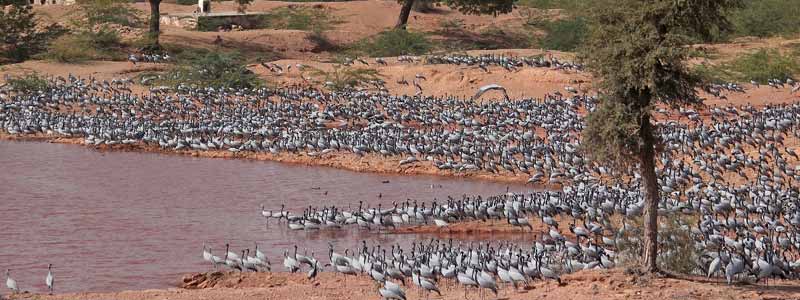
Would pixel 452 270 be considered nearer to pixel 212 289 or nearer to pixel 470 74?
pixel 212 289

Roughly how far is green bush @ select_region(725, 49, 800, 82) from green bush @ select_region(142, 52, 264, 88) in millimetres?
18144

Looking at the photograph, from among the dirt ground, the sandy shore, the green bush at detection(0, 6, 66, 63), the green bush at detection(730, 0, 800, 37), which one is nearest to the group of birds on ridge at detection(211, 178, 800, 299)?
the dirt ground

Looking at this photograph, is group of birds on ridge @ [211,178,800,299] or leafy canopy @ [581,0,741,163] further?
group of birds on ridge @ [211,178,800,299]

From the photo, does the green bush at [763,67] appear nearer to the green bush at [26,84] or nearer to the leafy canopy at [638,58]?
the green bush at [26,84]

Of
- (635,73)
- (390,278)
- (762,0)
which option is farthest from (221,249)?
(762,0)

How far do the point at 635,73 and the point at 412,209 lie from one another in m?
8.36

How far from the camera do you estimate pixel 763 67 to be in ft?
158

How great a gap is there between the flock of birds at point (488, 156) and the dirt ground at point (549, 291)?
0.90ft

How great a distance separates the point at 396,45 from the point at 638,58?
40107 millimetres

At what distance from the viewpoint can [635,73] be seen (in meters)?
16.6

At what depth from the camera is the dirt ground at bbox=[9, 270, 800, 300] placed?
16578mm

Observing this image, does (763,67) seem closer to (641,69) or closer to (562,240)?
(562,240)

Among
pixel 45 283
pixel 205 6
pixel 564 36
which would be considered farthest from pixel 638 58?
pixel 205 6

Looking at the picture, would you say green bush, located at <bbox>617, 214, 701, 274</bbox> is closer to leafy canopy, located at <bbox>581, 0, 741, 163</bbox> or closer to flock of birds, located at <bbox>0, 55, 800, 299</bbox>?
flock of birds, located at <bbox>0, 55, 800, 299</bbox>
